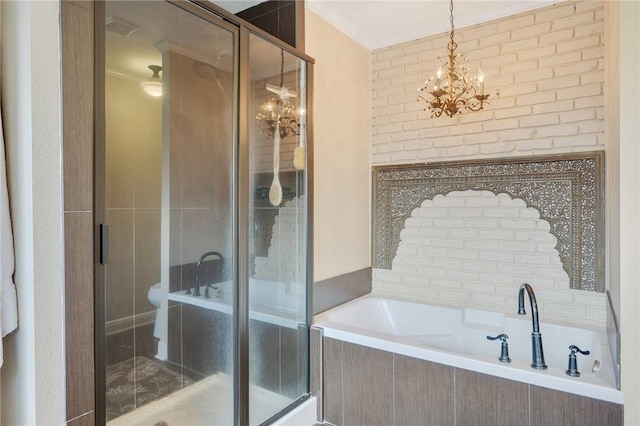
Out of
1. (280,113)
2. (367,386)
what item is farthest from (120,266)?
(367,386)

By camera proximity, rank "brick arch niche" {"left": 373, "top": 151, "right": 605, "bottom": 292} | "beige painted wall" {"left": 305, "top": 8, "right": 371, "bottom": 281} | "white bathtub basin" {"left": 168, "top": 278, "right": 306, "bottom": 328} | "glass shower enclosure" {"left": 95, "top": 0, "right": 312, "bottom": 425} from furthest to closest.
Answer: "beige painted wall" {"left": 305, "top": 8, "right": 371, "bottom": 281} → "brick arch niche" {"left": 373, "top": 151, "right": 605, "bottom": 292} → "white bathtub basin" {"left": 168, "top": 278, "right": 306, "bottom": 328} → "glass shower enclosure" {"left": 95, "top": 0, "right": 312, "bottom": 425}

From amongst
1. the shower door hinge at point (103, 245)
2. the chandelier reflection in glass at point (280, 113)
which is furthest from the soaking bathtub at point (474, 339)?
the shower door hinge at point (103, 245)

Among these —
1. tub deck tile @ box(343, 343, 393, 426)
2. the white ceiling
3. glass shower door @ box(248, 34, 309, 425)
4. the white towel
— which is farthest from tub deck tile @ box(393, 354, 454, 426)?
the white ceiling

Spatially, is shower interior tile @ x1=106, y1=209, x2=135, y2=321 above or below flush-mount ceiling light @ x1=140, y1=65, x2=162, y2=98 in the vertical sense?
below

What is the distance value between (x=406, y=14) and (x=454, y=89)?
67cm

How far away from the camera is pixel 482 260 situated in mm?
2785

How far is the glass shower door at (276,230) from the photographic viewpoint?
2.10 metres

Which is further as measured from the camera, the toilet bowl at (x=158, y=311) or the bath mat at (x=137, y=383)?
the toilet bowl at (x=158, y=311)

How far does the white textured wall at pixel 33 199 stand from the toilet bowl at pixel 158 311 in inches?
19.6

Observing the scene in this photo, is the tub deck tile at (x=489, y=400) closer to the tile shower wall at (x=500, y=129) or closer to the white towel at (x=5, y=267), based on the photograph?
the tile shower wall at (x=500, y=129)

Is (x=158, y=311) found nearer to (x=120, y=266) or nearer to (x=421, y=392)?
(x=120, y=266)

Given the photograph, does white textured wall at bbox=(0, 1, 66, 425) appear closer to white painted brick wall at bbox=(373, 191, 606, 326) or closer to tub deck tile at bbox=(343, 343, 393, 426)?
tub deck tile at bbox=(343, 343, 393, 426)

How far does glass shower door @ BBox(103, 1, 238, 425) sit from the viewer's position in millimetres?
1473

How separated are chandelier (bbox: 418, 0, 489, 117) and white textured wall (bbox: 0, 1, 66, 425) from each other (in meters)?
2.19
